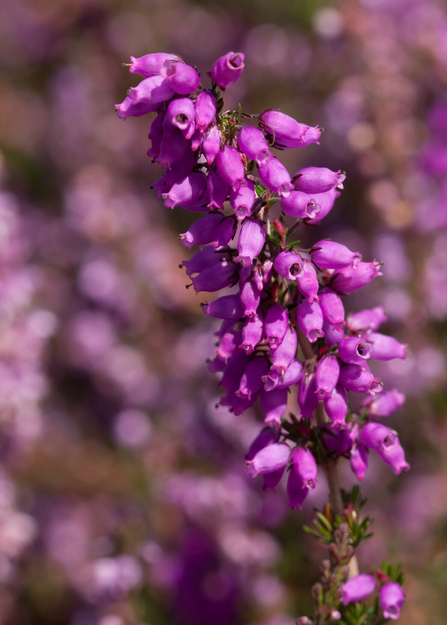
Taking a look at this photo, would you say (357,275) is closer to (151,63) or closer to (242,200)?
(242,200)

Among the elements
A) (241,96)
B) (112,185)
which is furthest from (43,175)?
(241,96)

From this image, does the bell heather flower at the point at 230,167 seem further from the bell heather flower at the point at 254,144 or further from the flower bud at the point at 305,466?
the flower bud at the point at 305,466

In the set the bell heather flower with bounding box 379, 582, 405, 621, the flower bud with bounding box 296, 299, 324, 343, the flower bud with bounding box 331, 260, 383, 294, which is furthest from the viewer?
the bell heather flower with bounding box 379, 582, 405, 621

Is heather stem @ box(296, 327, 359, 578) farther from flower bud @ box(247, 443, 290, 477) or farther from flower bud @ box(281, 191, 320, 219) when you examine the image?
flower bud @ box(281, 191, 320, 219)

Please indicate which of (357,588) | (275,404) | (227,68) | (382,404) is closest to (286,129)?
(227,68)

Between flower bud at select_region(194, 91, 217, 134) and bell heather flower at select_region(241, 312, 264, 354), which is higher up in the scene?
flower bud at select_region(194, 91, 217, 134)

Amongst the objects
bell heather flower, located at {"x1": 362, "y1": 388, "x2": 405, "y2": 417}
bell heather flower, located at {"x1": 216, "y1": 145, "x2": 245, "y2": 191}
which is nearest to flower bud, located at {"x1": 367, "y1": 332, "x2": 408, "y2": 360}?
bell heather flower, located at {"x1": 362, "y1": 388, "x2": 405, "y2": 417}
